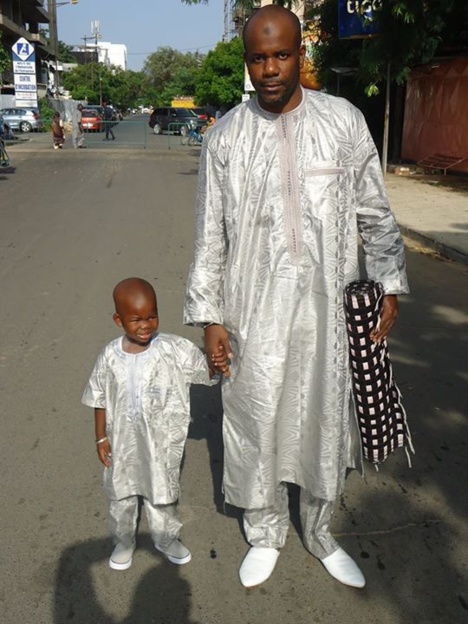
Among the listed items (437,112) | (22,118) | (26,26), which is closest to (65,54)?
(26,26)

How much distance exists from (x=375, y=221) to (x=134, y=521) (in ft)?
4.88

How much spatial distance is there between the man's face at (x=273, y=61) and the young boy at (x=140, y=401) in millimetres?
809

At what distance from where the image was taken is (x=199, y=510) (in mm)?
3000

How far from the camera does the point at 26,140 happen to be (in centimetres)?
3406

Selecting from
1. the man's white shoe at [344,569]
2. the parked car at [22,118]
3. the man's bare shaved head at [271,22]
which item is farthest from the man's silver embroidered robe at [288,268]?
the parked car at [22,118]

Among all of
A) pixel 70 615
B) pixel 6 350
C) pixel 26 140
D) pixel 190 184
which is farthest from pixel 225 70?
pixel 70 615

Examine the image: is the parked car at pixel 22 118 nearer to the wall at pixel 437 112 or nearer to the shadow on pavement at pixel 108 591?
the wall at pixel 437 112

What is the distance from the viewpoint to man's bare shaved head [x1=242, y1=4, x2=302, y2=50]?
6.89 feet

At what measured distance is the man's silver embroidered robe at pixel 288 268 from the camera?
222 centimetres

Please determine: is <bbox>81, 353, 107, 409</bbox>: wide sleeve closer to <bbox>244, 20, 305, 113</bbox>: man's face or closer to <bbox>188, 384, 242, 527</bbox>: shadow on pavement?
<bbox>188, 384, 242, 527</bbox>: shadow on pavement

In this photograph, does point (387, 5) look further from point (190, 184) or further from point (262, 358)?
point (262, 358)

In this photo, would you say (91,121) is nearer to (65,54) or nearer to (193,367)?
(193,367)

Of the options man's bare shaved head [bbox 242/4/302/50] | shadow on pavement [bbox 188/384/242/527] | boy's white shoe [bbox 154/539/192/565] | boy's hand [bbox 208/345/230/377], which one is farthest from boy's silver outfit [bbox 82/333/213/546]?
man's bare shaved head [bbox 242/4/302/50]

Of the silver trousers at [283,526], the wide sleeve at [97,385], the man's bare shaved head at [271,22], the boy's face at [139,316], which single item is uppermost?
the man's bare shaved head at [271,22]
